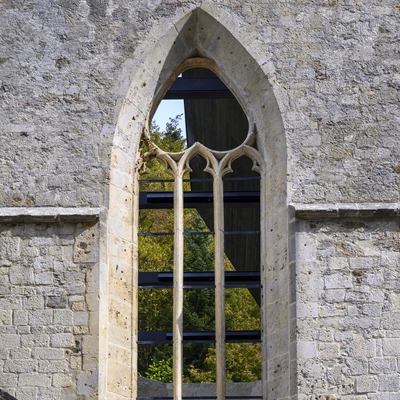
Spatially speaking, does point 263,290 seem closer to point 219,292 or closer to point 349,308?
point 219,292

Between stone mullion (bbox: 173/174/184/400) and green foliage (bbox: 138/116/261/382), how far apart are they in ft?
26.5

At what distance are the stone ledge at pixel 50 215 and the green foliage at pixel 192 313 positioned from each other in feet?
28.4

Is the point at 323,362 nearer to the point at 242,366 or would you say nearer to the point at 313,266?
the point at 313,266

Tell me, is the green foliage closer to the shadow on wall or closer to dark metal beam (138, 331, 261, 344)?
dark metal beam (138, 331, 261, 344)

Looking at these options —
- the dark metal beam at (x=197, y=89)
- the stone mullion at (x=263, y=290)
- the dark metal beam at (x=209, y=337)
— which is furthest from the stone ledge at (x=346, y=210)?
the dark metal beam at (x=197, y=89)

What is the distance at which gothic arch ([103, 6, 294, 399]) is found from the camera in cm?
1066

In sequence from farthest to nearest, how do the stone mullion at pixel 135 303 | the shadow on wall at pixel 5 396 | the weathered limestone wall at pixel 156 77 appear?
1. the weathered limestone wall at pixel 156 77
2. the stone mullion at pixel 135 303
3. the shadow on wall at pixel 5 396

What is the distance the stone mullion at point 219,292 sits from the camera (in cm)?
1083

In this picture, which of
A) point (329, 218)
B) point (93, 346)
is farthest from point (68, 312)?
point (329, 218)

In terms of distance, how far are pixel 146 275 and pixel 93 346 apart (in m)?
1.76

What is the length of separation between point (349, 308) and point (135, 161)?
2.46 metres

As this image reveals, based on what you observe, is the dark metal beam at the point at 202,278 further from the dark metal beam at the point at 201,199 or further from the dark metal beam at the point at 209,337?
the dark metal beam at the point at 201,199

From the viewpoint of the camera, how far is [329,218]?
35.2 feet

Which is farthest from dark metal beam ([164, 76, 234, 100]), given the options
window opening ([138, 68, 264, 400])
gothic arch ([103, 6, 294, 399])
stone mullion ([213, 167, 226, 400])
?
stone mullion ([213, 167, 226, 400])
